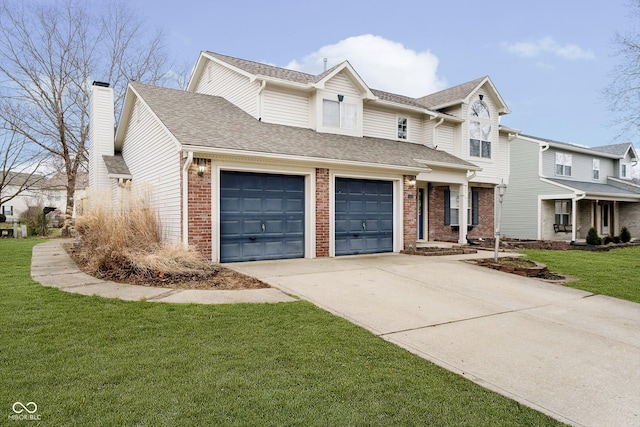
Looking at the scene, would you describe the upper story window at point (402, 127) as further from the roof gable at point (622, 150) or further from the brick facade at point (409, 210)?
the roof gable at point (622, 150)

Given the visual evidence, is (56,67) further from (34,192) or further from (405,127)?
(405,127)

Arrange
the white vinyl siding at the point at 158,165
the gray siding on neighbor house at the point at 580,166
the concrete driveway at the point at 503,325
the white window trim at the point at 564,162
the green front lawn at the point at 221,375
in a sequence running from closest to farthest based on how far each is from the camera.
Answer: the green front lawn at the point at 221,375, the concrete driveway at the point at 503,325, the white vinyl siding at the point at 158,165, the gray siding on neighbor house at the point at 580,166, the white window trim at the point at 564,162

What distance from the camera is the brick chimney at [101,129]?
16.0 m

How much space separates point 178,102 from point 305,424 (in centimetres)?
1189

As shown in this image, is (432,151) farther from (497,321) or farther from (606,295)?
(497,321)

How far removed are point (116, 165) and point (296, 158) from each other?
871 cm

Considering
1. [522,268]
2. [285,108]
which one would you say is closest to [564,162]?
[522,268]

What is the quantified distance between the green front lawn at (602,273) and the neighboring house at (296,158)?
4.17 meters

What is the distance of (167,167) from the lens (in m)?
10.4

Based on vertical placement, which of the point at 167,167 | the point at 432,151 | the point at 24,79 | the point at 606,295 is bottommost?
the point at 606,295

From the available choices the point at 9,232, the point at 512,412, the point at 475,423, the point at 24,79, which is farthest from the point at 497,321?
the point at 24,79

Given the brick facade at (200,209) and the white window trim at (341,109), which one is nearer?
the brick facade at (200,209)

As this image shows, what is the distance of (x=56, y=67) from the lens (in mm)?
21984

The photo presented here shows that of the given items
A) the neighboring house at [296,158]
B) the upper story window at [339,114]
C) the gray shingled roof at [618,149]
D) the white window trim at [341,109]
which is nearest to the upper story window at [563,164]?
the gray shingled roof at [618,149]
